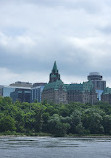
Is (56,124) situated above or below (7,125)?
above

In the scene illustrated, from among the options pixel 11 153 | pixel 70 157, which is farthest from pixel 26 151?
pixel 70 157

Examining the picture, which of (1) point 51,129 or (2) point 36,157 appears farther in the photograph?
(1) point 51,129

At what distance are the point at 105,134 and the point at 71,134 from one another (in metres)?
15.6

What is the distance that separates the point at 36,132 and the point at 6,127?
48.6 ft

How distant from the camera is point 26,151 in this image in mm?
92875

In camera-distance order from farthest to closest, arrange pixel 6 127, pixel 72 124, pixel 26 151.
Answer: pixel 72 124
pixel 6 127
pixel 26 151

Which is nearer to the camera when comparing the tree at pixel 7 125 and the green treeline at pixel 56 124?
the tree at pixel 7 125

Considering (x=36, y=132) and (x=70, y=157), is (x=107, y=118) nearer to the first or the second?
(x=36, y=132)

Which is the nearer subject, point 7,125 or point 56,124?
point 7,125

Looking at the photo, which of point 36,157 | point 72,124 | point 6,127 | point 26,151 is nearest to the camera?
point 36,157

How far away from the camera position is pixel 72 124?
611 ft

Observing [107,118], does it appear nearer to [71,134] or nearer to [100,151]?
[71,134]

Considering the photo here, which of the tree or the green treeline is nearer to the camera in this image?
the tree

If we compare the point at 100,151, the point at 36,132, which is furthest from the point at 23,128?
the point at 100,151
